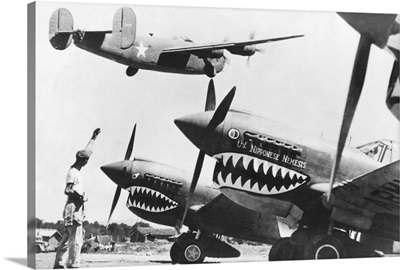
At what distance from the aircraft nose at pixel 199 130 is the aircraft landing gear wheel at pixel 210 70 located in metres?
0.35

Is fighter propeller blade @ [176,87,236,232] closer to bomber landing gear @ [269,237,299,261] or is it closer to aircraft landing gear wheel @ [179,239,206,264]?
aircraft landing gear wheel @ [179,239,206,264]

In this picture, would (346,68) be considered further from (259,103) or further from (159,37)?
(159,37)

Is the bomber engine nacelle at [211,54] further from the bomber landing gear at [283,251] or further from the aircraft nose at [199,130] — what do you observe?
the bomber landing gear at [283,251]

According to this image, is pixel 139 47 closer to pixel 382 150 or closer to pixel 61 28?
pixel 61 28

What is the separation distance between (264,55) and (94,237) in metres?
2.31

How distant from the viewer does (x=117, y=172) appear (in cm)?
812

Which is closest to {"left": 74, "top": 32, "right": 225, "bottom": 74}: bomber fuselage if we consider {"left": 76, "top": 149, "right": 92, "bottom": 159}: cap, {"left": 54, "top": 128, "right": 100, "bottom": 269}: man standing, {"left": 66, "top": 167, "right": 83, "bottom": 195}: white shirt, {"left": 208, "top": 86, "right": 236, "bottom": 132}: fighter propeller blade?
{"left": 208, "top": 86, "right": 236, "bottom": 132}: fighter propeller blade

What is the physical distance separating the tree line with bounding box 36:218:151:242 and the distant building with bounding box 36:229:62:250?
3 centimetres

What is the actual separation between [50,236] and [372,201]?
124 inches

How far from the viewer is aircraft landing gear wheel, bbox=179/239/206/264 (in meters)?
8.39

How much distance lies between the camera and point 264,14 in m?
8.49

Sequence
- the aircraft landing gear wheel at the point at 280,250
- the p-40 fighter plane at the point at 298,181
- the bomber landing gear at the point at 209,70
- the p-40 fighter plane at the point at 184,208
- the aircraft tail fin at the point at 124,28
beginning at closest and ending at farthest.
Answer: the aircraft tail fin at the point at 124,28, the p-40 fighter plane at the point at 184,208, the bomber landing gear at the point at 209,70, the p-40 fighter plane at the point at 298,181, the aircraft landing gear wheel at the point at 280,250

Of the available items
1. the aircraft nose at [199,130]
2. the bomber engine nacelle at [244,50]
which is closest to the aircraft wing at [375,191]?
the aircraft nose at [199,130]

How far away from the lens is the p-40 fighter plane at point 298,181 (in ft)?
27.7
